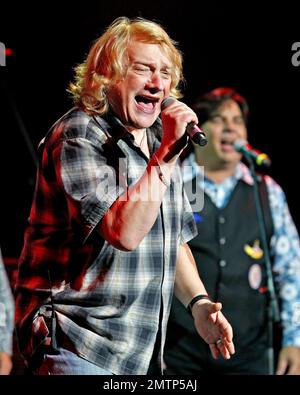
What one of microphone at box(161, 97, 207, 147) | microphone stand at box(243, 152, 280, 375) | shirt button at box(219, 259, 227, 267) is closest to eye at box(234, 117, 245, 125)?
microphone stand at box(243, 152, 280, 375)

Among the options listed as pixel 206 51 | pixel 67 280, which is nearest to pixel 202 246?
pixel 206 51

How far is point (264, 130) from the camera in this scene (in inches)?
154

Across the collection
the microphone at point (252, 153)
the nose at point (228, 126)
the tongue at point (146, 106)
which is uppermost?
the tongue at point (146, 106)

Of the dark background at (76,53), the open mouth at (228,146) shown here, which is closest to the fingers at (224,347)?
the dark background at (76,53)

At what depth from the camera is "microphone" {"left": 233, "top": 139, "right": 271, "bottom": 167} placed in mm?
3147

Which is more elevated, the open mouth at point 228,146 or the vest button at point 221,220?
the open mouth at point 228,146

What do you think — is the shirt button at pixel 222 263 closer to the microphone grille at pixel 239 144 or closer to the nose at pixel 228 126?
the microphone grille at pixel 239 144

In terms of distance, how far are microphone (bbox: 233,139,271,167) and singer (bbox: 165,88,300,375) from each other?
0.10m

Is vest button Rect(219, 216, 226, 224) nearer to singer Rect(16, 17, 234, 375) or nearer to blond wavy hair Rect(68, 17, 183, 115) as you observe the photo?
singer Rect(16, 17, 234, 375)

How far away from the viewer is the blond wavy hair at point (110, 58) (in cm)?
226

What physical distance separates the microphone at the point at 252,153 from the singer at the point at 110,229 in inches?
35.8

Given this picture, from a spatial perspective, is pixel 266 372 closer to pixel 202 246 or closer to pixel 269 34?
pixel 202 246

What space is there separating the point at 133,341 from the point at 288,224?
1552 millimetres

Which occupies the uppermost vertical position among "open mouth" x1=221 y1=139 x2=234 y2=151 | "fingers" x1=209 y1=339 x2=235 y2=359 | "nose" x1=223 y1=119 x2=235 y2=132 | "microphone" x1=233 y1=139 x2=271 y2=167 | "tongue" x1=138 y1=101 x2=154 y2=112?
"tongue" x1=138 y1=101 x2=154 y2=112
